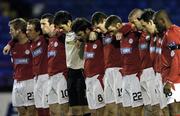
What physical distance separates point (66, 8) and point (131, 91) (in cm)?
→ 885

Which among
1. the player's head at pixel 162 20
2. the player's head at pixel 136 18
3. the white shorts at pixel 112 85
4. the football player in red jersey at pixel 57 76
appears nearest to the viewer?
the player's head at pixel 162 20

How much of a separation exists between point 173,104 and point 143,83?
118cm

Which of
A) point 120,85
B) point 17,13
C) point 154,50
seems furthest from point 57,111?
point 17,13

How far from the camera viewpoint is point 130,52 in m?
Answer: 11.1

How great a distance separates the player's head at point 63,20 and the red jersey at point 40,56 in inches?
23.4

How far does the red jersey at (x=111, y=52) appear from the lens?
11.3 m

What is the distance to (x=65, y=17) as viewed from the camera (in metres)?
11.6

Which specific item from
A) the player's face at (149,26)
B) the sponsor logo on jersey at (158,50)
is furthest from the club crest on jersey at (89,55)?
the sponsor logo on jersey at (158,50)

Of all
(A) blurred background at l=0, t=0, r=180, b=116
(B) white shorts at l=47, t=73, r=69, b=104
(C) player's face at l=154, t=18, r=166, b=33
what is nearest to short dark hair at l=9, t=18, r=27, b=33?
(B) white shorts at l=47, t=73, r=69, b=104

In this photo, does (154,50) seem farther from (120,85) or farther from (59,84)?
(59,84)

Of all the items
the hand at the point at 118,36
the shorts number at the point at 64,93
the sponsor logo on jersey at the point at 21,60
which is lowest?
the shorts number at the point at 64,93

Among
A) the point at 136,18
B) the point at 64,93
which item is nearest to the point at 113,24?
the point at 136,18

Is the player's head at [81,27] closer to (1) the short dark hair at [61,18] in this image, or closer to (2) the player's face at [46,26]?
(1) the short dark hair at [61,18]

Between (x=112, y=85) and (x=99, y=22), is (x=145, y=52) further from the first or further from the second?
(x=99, y=22)
